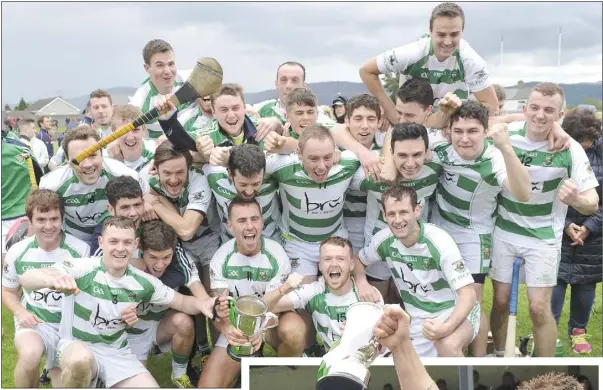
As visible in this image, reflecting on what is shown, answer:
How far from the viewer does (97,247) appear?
454 centimetres

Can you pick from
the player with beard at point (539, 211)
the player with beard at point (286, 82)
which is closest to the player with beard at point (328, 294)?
the player with beard at point (539, 211)

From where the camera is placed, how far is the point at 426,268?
4.22 meters

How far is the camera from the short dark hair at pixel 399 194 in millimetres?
4037

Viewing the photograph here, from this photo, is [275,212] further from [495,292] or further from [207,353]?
[495,292]

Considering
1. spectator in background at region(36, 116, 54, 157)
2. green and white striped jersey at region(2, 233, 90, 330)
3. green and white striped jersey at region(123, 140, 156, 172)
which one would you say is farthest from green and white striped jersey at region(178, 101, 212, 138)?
spectator in background at region(36, 116, 54, 157)

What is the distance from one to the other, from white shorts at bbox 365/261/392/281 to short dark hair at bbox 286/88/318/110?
131 centimetres

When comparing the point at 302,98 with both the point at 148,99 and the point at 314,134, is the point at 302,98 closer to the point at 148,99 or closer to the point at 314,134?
the point at 314,134

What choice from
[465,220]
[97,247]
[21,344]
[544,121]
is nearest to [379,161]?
[465,220]

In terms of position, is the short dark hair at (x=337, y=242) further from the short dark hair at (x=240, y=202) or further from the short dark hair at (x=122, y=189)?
the short dark hair at (x=122, y=189)

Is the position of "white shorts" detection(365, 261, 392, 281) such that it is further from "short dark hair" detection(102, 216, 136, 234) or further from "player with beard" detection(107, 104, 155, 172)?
"player with beard" detection(107, 104, 155, 172)

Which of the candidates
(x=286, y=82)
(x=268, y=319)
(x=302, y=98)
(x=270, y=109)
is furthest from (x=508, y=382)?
(x=270, y=109)

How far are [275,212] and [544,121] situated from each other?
202cm

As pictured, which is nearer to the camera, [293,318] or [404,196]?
[404,196]

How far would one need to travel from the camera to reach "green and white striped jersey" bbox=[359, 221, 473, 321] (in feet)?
13.5
